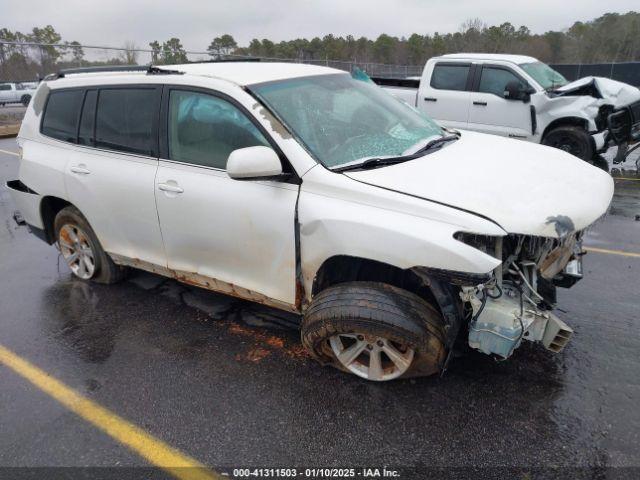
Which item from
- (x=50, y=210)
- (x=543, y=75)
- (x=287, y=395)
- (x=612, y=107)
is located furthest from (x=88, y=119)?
(x=543, y=75)

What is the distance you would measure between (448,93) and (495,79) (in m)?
0.86

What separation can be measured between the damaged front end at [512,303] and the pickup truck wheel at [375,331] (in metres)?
0.25

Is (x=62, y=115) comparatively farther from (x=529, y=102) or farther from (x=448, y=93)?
(x=529, y=102)

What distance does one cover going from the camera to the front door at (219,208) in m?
2.87

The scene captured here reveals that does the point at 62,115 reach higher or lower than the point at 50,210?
higher

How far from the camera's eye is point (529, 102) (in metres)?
8.21

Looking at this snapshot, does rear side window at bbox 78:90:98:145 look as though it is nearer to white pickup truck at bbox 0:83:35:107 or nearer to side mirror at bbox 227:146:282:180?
side mirror at bbox 227:146:282:180

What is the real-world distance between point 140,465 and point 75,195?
2.43 metres

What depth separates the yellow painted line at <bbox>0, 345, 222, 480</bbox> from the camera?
238 centimetres

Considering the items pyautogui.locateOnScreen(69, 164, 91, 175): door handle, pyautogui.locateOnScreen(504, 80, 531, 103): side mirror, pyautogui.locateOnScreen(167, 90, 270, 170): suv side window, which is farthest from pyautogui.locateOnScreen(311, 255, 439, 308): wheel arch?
pyautogui.locateOnScreen(504, 80, 531, 103): side mirror

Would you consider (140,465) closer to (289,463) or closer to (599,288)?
(289,463)

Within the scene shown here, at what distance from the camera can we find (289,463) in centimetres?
239

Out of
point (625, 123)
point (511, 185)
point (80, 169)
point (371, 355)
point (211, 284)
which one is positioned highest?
point (511, 185)

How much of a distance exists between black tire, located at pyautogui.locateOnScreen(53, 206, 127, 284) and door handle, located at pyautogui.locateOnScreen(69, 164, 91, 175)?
437mm
